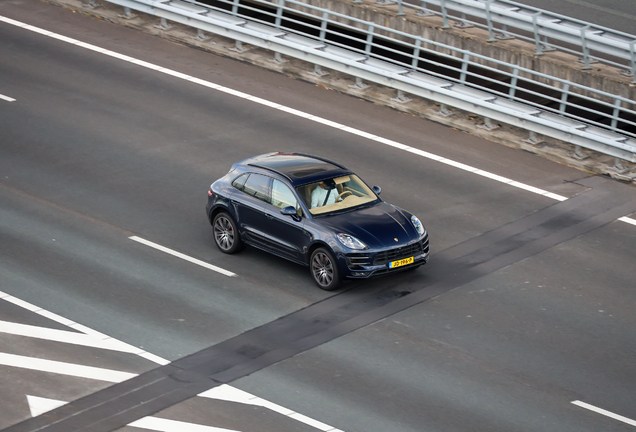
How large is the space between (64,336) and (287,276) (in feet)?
11.5

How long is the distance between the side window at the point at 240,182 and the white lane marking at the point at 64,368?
4.37 metres

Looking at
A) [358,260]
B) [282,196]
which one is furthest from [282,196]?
[358,260]

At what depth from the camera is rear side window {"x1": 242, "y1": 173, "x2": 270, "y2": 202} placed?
15477mm

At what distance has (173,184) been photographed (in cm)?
1834

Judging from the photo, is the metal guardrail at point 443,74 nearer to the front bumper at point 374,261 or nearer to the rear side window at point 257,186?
the front bumper at point 374,261

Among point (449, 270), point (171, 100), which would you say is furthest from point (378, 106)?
point (449, 270)

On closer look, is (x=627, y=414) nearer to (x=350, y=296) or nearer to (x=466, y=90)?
(x=350, y=296)

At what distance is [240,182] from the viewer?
15.8m

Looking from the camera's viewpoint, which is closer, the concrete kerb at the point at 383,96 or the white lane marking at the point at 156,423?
the white lane marking at the point at 156,423

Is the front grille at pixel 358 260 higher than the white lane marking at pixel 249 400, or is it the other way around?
the front grille at pixel 358 260

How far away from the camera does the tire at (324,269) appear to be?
14.4m

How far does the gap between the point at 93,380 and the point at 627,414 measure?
6188mm

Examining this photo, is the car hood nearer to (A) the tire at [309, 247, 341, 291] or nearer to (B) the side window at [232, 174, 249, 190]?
(A) the tire at [309, 247, 341, 291]

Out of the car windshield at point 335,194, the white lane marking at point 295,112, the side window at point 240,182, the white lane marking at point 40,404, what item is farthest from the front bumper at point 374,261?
the white lane marking at point 295,112
